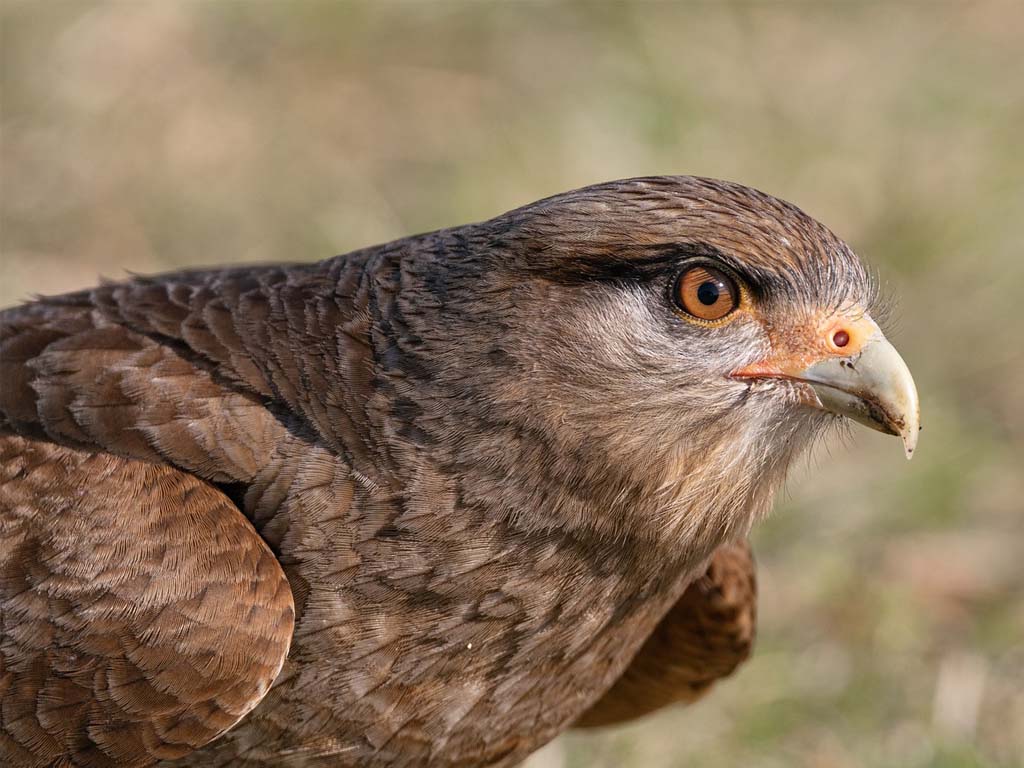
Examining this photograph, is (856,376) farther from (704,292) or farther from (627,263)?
(627,263)

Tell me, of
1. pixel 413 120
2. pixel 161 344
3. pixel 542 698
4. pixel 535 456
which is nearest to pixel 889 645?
pixel 542 698

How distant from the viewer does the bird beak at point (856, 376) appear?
153 inches

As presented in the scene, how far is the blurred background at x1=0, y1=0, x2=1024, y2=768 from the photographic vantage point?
7641 mm

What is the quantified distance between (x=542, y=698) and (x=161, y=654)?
113cm

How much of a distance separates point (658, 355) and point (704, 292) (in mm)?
204

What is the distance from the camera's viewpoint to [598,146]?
29.9 feet

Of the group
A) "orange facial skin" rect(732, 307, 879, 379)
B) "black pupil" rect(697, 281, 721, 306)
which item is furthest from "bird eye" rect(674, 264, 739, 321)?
"orange facial skin" rect(732, 307, 879, 379)

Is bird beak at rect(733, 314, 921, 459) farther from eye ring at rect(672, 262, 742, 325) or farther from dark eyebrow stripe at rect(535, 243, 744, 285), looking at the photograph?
dark eyebrow stripe at rect(535, 243, 744, 285)

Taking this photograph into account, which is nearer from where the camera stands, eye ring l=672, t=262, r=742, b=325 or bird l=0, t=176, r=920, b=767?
bird l=0, t=176, r=920, b=767

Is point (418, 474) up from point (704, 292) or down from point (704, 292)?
down

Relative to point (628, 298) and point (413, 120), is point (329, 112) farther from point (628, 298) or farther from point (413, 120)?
point (628, 298)

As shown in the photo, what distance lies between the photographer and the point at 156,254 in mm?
9180

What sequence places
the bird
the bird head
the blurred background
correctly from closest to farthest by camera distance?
1. the bird
2. the bird head
3. the blurred background

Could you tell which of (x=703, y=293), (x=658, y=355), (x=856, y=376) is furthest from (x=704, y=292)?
(x=856, y=376)
